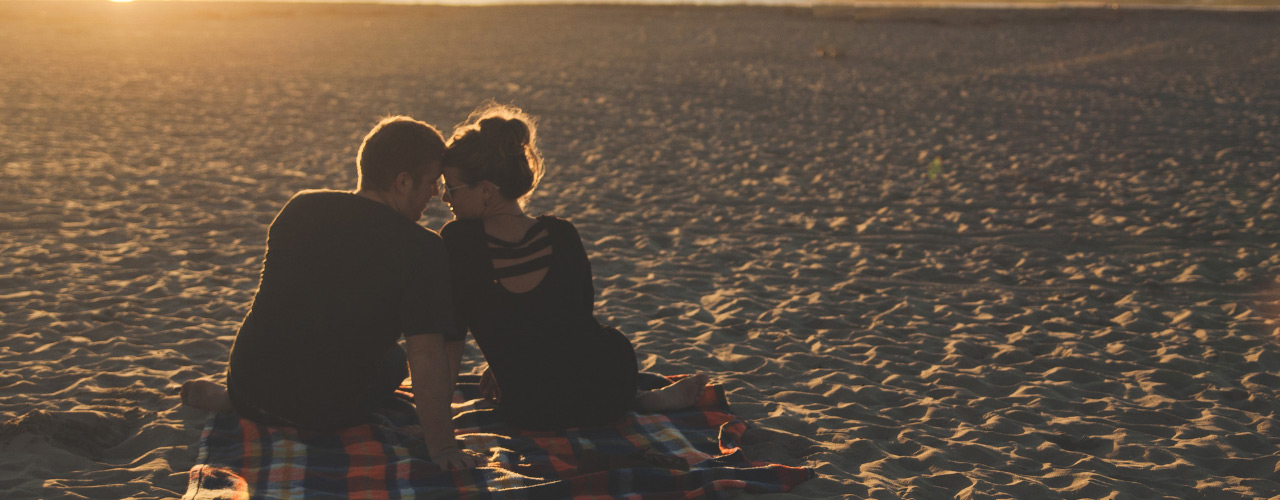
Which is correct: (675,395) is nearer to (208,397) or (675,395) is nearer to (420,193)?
(420,193)

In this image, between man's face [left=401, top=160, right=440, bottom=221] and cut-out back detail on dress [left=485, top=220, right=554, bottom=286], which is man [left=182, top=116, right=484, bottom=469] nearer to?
man's face [left=401, top=160, right=440, bottom=221]

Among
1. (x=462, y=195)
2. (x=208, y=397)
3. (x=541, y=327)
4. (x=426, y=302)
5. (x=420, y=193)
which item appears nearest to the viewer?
(x=426, y=302)

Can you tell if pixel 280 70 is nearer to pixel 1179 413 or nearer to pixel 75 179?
pixel 75 179

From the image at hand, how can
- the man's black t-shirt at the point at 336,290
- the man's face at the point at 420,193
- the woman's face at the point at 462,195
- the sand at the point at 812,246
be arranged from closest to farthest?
the man's black t-shirt at the point at 336,290, the man's face at the point at 420,193, the woman's face at the point at 462,195, the sand at the point at 812,246

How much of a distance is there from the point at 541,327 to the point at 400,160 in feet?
2.72

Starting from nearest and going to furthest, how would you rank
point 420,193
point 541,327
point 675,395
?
1. point 420,193
2. point 541,327
3. point 675,395

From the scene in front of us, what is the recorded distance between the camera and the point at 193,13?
102 ft

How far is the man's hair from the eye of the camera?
3529 mm

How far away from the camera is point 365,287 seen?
139 inches

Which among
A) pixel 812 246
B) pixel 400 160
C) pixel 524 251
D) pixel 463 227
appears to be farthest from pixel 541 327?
pixel 812 246

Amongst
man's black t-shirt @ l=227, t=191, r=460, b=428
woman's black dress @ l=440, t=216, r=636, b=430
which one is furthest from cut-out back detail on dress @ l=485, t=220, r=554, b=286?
man's black t-shirt @ l=227, t=191, r=460, b=428

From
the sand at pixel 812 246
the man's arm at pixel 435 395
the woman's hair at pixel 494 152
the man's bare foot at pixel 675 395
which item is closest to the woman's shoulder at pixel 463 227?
the woman's hair at pixel 494 152

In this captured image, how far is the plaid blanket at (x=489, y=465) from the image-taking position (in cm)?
352

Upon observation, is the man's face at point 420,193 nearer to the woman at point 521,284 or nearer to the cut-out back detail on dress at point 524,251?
the woman at point 521,284
